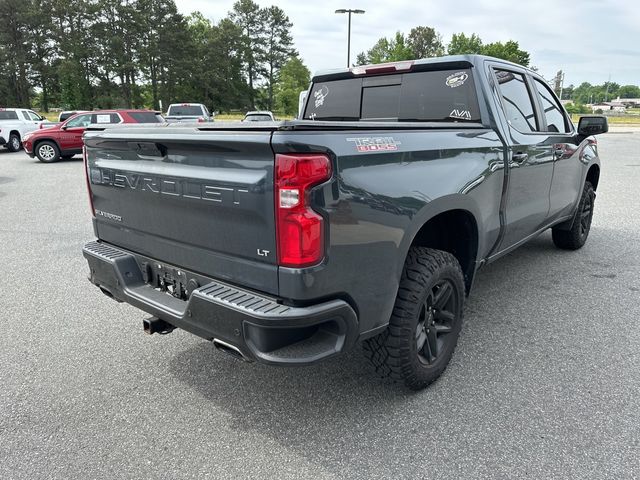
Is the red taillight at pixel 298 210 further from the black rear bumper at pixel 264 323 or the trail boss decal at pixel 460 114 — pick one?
the trail boss decal at pixel 460 114

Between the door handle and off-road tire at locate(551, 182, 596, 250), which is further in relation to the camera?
off-road tire at locate(551, 182, 596, 250)

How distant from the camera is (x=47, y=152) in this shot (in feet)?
52.1

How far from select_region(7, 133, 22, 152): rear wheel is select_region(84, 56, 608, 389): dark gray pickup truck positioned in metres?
20.0

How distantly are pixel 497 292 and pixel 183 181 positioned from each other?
125 inches

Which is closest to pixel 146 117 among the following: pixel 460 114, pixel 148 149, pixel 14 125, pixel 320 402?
pixel 14 125

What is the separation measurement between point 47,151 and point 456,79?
52.5 feet

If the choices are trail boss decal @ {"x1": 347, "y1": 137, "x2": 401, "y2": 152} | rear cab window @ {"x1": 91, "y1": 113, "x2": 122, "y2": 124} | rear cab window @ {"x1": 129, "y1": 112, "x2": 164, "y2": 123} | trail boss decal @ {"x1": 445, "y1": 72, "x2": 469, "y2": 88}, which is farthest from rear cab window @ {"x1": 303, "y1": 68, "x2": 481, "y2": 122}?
rear cab window @ {"x1": 91, "y1": 113, "x2": 122, "y2": 124}

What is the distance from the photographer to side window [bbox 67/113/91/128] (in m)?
16.2

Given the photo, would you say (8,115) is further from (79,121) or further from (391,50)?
(391,50)

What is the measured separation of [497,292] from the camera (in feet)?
14.4

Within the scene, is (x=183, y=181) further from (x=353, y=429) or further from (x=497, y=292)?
(x=497, y=292)

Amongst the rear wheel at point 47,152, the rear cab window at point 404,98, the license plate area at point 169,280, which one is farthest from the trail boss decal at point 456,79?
the rear wheel at point 47,152

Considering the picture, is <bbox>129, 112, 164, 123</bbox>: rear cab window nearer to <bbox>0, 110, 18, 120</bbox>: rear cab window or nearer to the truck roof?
<bbox>0, 110, 18, 120</bbox>: rear cab window

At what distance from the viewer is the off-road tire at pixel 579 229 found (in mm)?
5359
